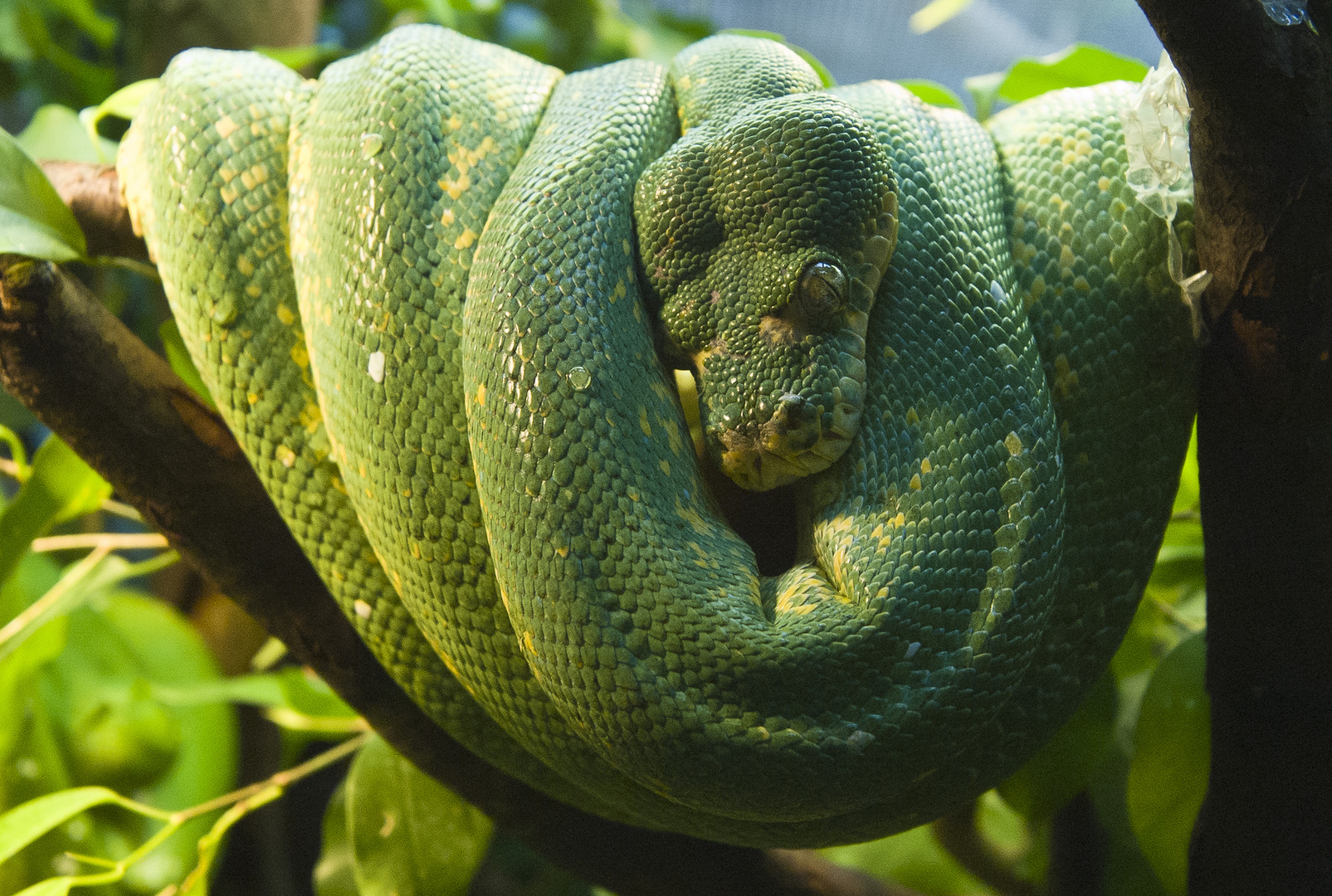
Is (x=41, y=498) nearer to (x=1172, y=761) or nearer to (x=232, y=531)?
(x=232, y=531)

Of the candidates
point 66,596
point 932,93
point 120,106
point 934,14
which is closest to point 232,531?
point 66,596

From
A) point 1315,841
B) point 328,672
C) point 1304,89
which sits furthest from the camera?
point 328,672

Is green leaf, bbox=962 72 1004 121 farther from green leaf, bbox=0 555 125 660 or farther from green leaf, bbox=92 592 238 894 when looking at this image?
green leaf, bbox=92 592 238 894

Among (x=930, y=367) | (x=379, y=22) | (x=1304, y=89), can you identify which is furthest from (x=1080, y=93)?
(x=379, y=22)

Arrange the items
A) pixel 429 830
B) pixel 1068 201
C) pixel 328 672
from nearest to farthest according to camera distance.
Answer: pixel 1068 201
pixel 328 672
pixel 429 830

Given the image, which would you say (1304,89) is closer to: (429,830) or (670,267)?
(670,267)

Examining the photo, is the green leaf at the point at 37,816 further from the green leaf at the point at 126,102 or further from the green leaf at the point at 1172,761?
the green leaf at the point at 1172,761

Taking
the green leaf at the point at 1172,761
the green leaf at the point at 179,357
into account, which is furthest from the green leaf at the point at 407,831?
the green leaf at the point at 1172,761
